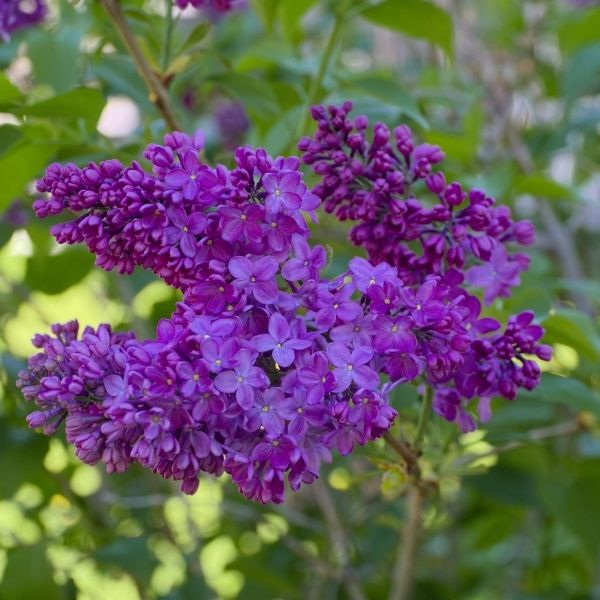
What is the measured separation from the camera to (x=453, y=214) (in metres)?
0.81

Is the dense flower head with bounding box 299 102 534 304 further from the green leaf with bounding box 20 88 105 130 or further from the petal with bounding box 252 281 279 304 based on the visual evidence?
the green leaf with bounding box 20 88 105 130

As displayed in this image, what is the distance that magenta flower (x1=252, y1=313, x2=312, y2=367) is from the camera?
67 cm

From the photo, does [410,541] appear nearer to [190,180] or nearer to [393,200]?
[393,200]

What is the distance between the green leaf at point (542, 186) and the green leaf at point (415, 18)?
7.4 inches

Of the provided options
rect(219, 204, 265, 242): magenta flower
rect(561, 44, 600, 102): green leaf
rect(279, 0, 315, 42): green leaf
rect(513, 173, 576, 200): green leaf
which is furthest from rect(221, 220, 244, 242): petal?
rect(561, 44, 600, 102): green leaf

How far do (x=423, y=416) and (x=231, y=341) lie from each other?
25 centimetres

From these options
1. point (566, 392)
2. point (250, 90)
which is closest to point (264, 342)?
point (566, 392)

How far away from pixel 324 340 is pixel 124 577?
1150 millimetres

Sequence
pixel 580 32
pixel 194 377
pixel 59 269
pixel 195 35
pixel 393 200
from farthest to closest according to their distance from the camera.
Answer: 1. pixel 580 32
2. pixel 59 269
3. pixel 195 35
4. pixel 393 200
5. pixel 194 377

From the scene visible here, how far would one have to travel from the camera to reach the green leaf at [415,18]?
1160 mm

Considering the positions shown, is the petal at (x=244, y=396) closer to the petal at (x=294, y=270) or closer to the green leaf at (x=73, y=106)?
the petal at (x=294, y=270)

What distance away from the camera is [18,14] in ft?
3.73

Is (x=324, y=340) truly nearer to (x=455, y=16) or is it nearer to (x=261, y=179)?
(x=261, y=179)

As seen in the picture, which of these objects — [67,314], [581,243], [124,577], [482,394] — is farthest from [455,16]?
[482,394]
